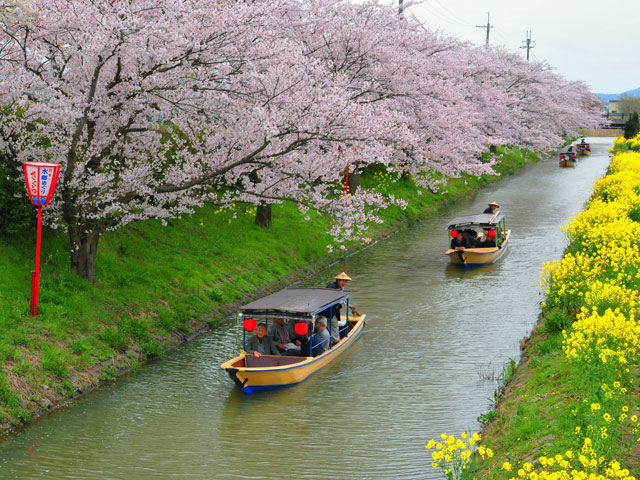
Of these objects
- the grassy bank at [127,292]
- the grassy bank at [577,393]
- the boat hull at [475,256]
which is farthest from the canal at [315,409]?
the boat hull at [475,256]

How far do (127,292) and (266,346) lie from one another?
4.62m

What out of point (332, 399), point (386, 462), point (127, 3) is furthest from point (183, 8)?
point (386, 462)

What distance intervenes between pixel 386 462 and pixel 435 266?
1757 cm

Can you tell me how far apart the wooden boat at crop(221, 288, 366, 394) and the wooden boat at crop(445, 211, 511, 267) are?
11037mm

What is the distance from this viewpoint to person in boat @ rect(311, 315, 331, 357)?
693 inches

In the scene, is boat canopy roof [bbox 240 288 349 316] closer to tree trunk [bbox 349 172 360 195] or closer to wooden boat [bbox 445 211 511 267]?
wooden boat [bbox 445 211 511 267]

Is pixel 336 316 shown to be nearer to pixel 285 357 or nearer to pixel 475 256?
pixel 285 357

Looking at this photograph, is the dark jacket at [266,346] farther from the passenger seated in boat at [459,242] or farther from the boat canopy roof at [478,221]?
the boat canopy roof at [478,221]

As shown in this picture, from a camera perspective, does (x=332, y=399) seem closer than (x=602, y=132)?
Yes

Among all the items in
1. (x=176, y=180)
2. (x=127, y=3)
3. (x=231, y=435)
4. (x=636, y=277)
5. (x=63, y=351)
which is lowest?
(x=231, y=435)

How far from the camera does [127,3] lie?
52.5 feet

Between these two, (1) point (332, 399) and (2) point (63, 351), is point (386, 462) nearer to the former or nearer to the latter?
(1) point (332, 399)

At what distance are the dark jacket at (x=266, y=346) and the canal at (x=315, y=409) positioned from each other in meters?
0.97

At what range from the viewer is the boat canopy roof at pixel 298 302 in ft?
54.8
